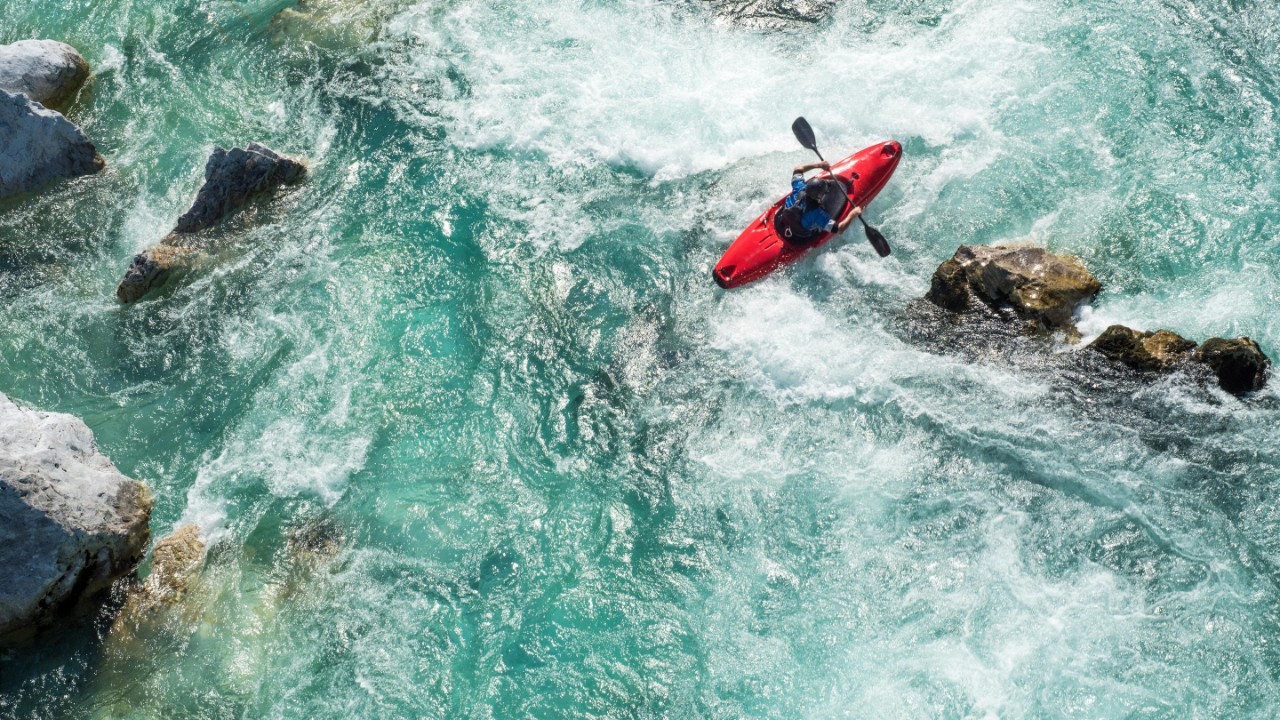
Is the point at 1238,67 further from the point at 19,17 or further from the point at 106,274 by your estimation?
the point at 19,17

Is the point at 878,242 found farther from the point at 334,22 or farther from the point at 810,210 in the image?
the point at 334,22

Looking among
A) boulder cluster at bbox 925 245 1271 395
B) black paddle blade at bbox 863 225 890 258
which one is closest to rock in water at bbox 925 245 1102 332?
boulder cluster at bbox 925 245 1271 395

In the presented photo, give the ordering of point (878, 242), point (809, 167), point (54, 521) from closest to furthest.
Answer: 1. point (54, 521)
2. point (878, 242)
3. point (809, 167)

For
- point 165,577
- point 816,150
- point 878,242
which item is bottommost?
point 165,577

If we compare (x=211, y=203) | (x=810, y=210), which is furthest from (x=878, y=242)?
(x=211, y=203)

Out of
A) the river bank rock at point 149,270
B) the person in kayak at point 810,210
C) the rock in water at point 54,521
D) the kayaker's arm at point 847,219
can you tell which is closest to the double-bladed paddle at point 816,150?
the kayaker's arm at point 847,219

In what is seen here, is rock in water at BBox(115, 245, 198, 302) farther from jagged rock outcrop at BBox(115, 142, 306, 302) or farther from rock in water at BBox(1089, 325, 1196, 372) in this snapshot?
rock in water at BBox(1089, 325, 1196, 372)
